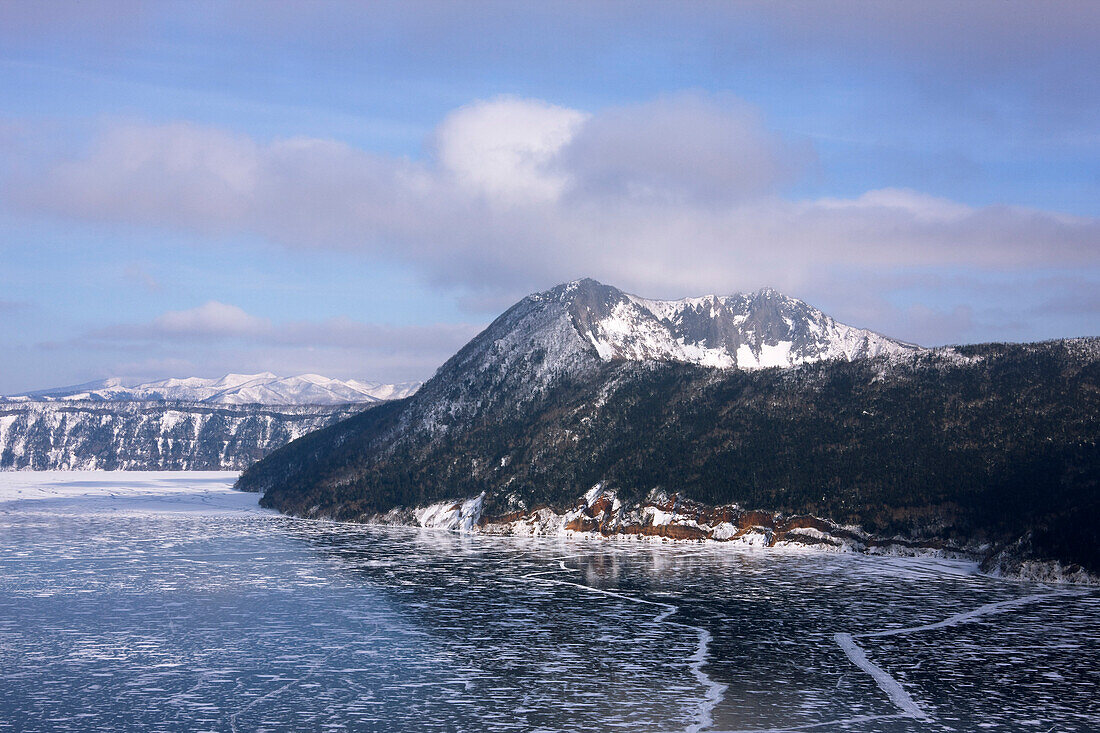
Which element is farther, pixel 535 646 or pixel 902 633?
pixel 902 633

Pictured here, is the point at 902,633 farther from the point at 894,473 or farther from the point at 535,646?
the point at 894,473

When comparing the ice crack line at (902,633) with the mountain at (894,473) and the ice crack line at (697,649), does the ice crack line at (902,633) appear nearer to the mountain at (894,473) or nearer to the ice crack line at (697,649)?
the ice crack line at (697,649)

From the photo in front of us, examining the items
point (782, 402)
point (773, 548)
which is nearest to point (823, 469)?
point (773, 548)

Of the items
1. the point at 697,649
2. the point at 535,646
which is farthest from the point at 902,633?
the point at 535,646

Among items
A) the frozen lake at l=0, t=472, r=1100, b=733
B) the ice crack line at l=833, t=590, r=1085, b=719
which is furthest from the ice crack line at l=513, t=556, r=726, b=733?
the ice crack line at l=833, t=590, r=1085, b=719

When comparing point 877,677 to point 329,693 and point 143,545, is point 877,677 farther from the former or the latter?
point 143,545

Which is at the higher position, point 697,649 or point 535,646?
point 697,649

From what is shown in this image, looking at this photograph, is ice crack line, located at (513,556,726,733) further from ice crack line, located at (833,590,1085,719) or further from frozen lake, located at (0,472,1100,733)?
ice crack line, located at (833,590,1085,719)
